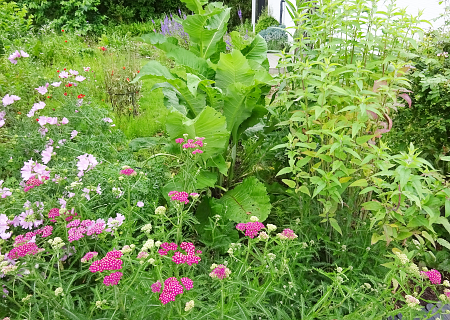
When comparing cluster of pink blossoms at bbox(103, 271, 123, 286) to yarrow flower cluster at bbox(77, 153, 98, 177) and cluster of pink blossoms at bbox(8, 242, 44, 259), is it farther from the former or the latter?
yarrow flower cluster at bbox(77, 153, 98, 177)

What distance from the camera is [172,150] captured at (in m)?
2.29

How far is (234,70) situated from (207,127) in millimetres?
491

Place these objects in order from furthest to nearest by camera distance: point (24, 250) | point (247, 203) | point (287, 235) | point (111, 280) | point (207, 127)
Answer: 1. point (247, 203)
2. point (207, 127)
3. point (287, 235)
4. point (24, 250)
5. point (111, 280)

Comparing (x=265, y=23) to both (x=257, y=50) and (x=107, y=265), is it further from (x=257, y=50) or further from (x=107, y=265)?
(x=107, y=265)

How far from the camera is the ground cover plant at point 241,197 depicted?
1.17m

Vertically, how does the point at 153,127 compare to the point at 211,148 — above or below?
below

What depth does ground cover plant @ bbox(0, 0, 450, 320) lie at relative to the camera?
1172mm

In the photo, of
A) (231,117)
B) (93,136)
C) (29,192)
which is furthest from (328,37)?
(29,192)

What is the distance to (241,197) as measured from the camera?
2.21 meters

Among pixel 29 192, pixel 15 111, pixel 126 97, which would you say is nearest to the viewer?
pixel 29 192

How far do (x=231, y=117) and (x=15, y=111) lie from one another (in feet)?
7.36

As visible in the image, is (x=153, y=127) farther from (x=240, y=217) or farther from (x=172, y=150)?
(x=240, y=217)

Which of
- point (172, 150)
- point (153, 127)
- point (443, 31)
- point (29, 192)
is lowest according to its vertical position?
point (153, 127)

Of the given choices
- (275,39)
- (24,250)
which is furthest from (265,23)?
(24,250)
